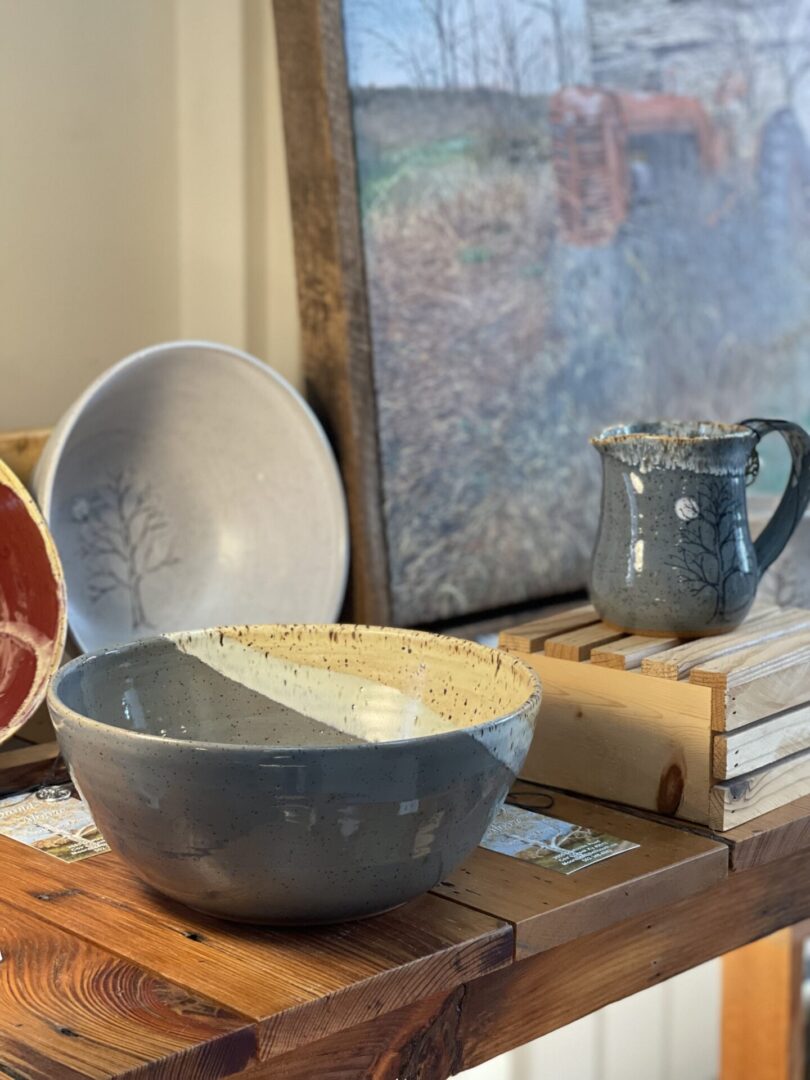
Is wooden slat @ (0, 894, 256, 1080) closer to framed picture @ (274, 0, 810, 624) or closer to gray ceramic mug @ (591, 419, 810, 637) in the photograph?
gray ceramic mug @ (591, 419, 810, 637)

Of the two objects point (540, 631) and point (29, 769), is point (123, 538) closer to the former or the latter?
point (29, 769)

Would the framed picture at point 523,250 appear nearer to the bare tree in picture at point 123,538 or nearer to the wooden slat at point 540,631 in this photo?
the bare tree in picture at point 123,538

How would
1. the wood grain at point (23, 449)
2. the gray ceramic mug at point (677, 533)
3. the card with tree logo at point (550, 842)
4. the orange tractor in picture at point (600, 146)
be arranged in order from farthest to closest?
the orange tractor in picture at point (600, 146)
the wood grain at point (23, 449)
the gray ceramic mug at point (677, 533)
the card with tree logo at point (550, 842)

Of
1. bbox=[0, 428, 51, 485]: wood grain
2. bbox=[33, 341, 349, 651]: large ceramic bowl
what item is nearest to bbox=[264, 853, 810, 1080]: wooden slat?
bbox=[33, 341, 349, 651]: large ceramic bowl

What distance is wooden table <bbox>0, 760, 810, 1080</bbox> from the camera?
27.5 inches

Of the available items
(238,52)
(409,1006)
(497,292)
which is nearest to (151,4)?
(238,52)

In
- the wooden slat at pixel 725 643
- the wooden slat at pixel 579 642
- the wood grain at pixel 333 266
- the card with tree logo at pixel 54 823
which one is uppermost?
the wood grain at pixel 333 266

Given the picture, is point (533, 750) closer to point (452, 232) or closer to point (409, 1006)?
point (409, 1006)

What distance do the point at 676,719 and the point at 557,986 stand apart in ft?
0.63

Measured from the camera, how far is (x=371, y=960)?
767 mm

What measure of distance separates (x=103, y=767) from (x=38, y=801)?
29 cm

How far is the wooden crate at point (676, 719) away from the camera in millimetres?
956

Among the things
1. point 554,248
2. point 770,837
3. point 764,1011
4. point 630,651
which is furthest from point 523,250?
point 764,1011

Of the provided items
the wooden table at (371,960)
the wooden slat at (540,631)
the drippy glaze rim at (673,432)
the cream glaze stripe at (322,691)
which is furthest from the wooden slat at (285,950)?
the drippy glaze rim at (673,432)
